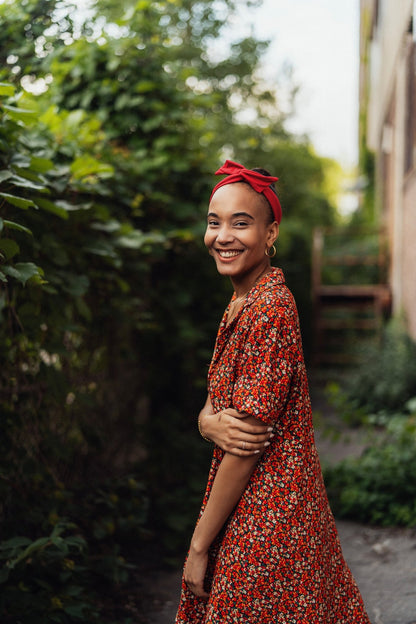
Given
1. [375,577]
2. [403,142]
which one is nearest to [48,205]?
[375,577]

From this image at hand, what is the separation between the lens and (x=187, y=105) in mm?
4793

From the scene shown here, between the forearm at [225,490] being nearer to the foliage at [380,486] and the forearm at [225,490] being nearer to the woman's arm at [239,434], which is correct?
the woman's arm at [239,434]

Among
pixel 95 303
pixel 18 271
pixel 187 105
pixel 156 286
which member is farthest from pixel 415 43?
pixel 18 271

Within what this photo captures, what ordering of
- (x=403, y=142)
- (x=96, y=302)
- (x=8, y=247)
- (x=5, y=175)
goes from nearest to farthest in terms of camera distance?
(x=8, y=247), (x=5, y=175), (x=96, y=302), (x=403, y=142)

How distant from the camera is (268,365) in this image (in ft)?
4.95

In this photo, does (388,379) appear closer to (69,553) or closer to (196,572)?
(69,553)

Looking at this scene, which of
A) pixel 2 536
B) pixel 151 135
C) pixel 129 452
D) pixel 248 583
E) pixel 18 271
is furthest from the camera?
pixel 151 135

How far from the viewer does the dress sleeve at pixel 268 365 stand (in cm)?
150

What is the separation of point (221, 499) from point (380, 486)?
10.5 feet

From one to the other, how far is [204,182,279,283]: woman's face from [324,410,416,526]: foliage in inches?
121

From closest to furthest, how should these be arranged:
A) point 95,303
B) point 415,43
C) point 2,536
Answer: point 2,536
point 95,303
point 415,43

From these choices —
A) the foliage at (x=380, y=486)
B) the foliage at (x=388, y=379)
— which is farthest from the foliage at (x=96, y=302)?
the foliage at (x=388, y=379)

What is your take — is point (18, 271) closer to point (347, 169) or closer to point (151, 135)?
point (151, 135)

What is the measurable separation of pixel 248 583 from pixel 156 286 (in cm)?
327
